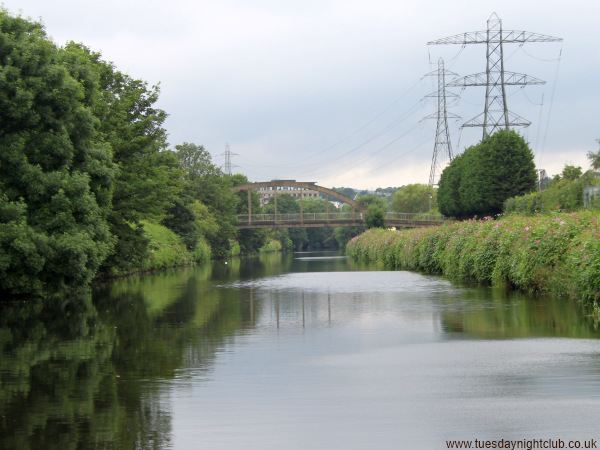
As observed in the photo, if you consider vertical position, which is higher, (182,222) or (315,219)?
(315,219)

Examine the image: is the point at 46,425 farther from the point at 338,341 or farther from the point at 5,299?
the point at 5,299

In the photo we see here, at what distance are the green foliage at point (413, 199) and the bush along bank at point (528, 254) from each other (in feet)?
361

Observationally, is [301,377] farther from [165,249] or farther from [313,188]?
[313,188]

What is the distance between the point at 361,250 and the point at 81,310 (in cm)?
6112

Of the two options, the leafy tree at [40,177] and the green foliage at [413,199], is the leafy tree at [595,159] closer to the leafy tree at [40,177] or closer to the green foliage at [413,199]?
the leafy tree at [40,177]

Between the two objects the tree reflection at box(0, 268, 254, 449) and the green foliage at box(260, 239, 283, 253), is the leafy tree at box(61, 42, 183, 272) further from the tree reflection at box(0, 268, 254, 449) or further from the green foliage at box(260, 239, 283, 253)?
the green foliage at box(260, 239, 283, 253)

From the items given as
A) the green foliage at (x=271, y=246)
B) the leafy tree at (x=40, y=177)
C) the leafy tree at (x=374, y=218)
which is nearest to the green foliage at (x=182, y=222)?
the leafy tree at (x=374, y=218)

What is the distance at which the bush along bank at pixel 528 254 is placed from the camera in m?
25.4

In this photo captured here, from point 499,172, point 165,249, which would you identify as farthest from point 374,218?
point 165,249

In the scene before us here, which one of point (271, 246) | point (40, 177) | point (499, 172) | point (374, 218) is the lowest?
point (40, 177)

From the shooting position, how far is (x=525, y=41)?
7794 centimetres

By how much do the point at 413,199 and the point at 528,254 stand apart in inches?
5218

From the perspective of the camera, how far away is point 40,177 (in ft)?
103

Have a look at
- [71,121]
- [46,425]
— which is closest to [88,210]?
[71,121]
